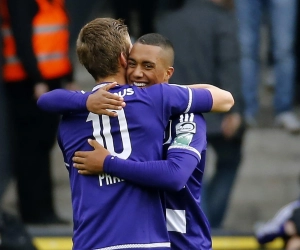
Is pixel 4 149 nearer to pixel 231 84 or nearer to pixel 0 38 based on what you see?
pixel 0 38

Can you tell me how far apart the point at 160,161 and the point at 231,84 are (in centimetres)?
277

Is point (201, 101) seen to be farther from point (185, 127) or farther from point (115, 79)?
point (115, 79)

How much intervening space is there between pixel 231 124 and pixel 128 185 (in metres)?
2.86

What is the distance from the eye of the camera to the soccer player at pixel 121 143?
3.16m

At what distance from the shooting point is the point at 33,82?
5.97 metres

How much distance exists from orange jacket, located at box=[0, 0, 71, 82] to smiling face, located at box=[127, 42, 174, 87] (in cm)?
262

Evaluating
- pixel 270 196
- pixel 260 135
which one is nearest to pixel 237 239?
pixel 270 196

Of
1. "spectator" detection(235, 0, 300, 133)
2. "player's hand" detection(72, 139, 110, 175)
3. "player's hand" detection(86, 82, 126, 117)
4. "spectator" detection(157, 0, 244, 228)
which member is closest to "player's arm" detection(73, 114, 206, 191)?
"player's hand" detection(72, 139, 110, 175)

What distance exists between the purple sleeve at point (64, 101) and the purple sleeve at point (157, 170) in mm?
214

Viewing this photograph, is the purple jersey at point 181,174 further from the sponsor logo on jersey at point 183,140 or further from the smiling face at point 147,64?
the smiling face at point 147,64

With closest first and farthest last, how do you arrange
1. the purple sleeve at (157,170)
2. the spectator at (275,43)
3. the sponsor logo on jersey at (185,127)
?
1. the purple sleeve at (157,170)
2. the sponsor logo on jersey at (185,127)
3. the spectator at (275,43)

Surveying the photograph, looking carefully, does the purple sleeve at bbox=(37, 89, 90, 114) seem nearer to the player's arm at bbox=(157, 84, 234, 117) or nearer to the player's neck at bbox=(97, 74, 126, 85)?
the player's neck at bbox=(97, 74, 126, 85)

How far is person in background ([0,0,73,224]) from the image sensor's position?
229 inches

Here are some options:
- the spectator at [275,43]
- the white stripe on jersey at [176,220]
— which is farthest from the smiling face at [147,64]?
the spectator at [275,43]
